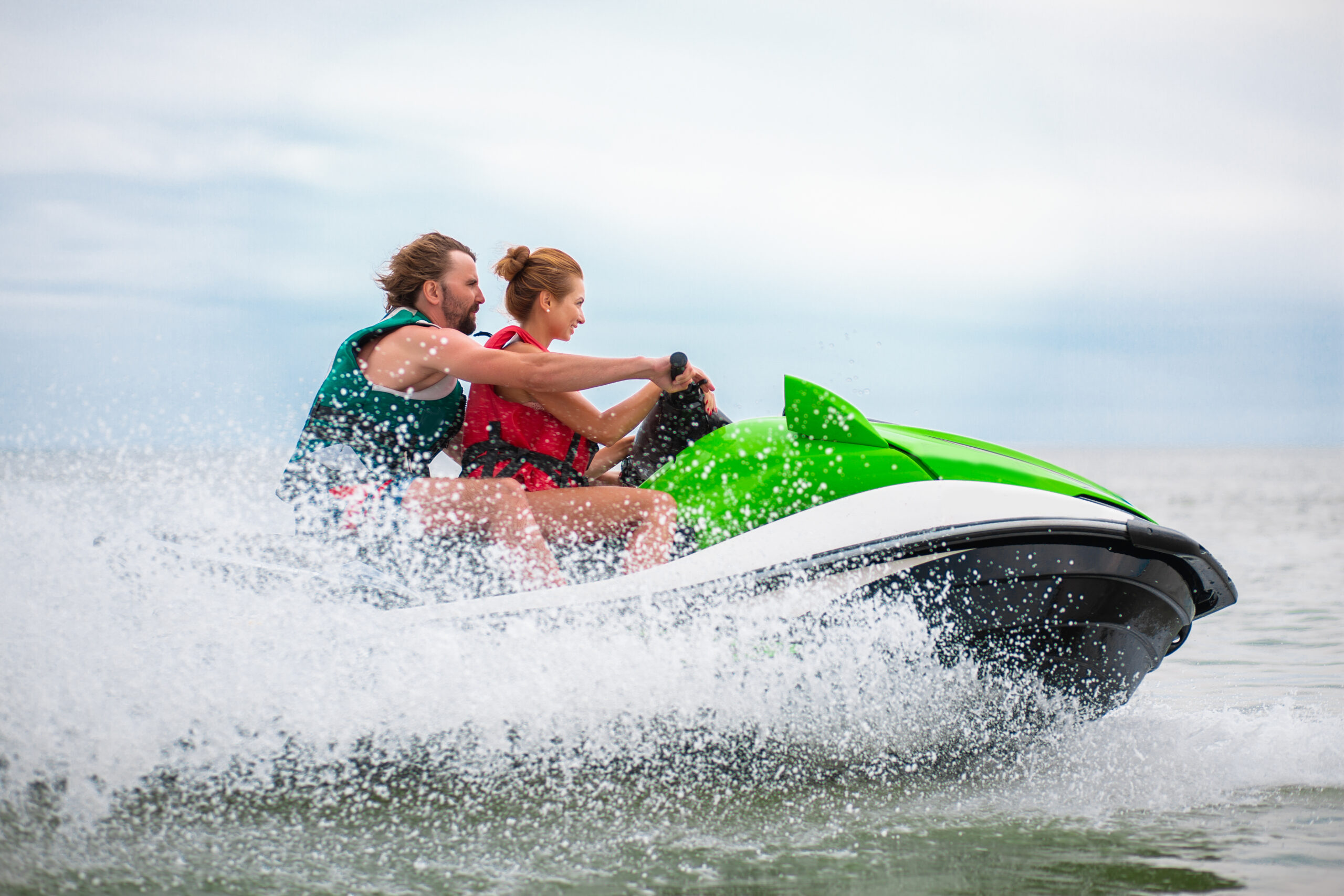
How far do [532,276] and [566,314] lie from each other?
15 centimetres

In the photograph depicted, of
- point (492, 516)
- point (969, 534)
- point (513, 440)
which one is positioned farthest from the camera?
point (513, 440)

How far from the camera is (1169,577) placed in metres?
2.97

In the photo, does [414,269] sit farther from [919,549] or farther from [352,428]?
[919,549]

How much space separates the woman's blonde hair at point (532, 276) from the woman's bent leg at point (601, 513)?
1.91 ft

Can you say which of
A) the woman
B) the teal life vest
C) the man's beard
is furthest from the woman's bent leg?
the man's beard

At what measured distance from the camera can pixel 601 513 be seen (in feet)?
9.48

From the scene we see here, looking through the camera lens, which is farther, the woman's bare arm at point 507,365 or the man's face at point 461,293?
the man's face at point 461,293

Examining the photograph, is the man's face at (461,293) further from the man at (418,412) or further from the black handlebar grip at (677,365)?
the black handlebar grip at (677,365)

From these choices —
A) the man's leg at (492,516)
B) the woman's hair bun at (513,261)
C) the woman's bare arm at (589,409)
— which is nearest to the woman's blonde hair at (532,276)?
the woman's hair bun at (513,261)

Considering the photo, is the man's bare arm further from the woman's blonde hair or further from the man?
the woman's blonde hair

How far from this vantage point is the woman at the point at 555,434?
2.89 metres

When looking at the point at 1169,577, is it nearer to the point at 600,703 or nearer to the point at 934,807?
the point at 934,807

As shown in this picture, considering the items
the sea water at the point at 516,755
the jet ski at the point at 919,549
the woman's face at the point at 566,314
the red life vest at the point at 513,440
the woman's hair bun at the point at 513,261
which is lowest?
the sea water at the point at 516,755

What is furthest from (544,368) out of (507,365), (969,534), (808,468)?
(969,534)
